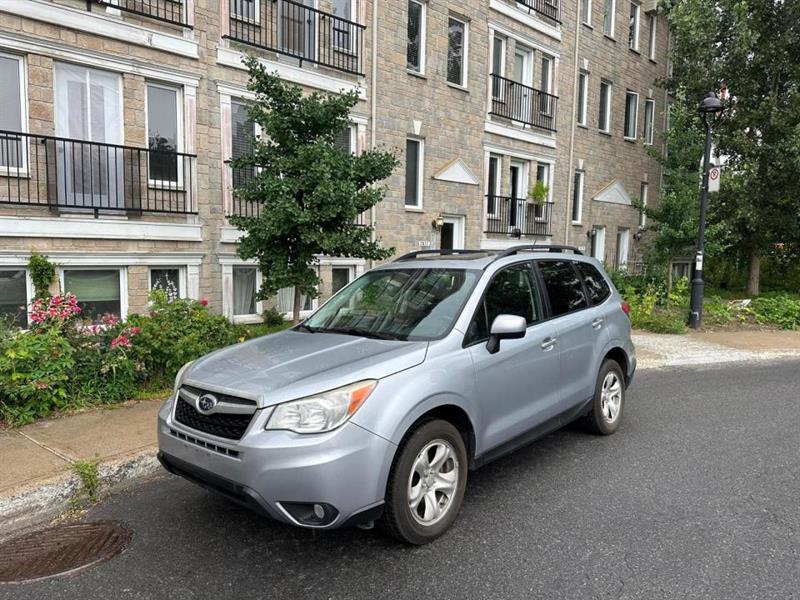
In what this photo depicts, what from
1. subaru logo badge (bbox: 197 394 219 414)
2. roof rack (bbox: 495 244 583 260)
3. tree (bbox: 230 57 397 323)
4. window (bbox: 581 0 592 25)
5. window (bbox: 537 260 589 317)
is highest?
window (bbox: 581 0 592 25)

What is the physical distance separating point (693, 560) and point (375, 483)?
1.85 m

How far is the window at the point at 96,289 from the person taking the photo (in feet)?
31.6

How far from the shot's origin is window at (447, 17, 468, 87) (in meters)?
15.2

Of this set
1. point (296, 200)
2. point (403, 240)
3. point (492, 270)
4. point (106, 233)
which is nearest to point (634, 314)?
point (403, 240)

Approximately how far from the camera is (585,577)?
10.3 feet

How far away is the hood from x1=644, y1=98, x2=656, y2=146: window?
841 inches

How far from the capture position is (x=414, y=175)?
14508 millimetres

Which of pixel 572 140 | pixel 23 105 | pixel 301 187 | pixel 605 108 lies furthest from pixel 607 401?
pixel 605 108

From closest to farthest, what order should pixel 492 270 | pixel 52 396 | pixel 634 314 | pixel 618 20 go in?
1. pixel 492 270
2. pixel 52 396
3. pixel 634 314
4. pixel 618 20

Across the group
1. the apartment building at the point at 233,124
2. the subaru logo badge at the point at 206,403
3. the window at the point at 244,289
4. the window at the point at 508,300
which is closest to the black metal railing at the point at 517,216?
the apartment building at the point at 233,124

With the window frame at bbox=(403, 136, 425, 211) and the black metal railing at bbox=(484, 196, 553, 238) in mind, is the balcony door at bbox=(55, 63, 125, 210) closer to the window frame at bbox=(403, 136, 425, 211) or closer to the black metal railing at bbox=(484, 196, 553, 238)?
the window frame at bbox=(403, 136, 425, 211)

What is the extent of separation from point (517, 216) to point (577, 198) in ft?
10.7

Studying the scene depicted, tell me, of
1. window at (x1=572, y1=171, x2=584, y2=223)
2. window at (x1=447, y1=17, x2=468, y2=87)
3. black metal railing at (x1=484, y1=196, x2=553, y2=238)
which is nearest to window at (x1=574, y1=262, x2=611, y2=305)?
black metal railing at (x1=484, y1=196, x2=553, y2=238)

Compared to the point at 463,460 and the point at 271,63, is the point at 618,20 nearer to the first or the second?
the point at 271,63
